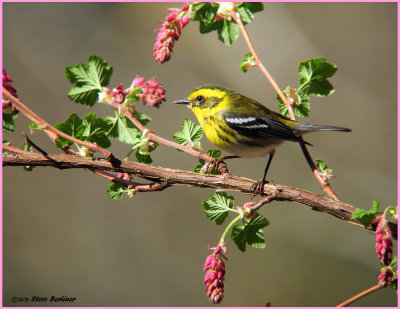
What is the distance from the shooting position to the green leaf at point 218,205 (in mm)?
1515

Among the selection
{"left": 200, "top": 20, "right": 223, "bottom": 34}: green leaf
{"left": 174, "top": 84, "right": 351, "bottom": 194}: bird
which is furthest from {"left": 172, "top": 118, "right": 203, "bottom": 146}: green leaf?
{"left": 174, "top": 84, "right": 351, "bottom": 194}: bird

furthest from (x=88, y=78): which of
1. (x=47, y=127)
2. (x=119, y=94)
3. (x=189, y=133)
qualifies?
(x=189, y=133)

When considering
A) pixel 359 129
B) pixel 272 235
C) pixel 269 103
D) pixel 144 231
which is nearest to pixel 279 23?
pixel 269 103

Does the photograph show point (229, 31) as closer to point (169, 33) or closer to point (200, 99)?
point (169, 33)

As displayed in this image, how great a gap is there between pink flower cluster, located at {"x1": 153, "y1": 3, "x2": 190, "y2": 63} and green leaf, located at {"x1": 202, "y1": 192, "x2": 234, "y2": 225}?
1.90 ft

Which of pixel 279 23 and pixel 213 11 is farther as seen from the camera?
pixel 279 23

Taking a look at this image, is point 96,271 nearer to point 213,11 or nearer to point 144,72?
point 144,72

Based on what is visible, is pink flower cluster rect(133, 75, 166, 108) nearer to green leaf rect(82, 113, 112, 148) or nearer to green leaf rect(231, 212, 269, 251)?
green leaf rect(82, 113, 112, 148)

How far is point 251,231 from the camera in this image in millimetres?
1511

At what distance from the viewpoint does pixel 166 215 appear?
20.2 feet

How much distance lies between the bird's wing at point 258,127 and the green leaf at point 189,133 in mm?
817

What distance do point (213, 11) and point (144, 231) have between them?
488 centimetres

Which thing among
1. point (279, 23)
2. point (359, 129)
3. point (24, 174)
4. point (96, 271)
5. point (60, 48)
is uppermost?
point (279, 23)

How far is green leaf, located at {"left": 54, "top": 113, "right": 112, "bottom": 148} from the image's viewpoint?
1522 millimetres
